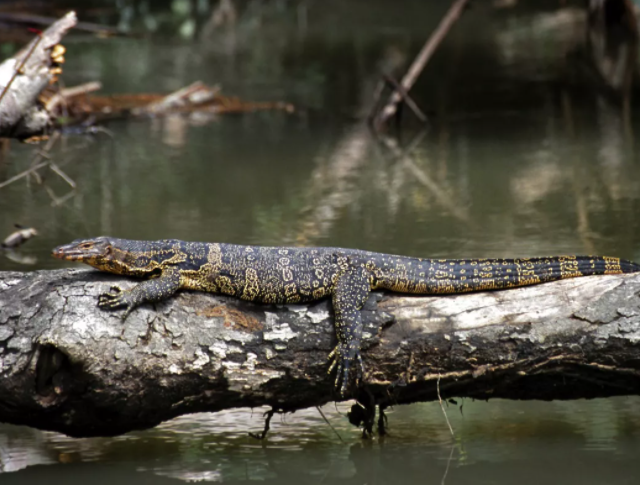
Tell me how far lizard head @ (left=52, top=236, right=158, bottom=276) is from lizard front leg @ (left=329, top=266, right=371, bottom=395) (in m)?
1.14

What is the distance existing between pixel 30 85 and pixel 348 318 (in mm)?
3738

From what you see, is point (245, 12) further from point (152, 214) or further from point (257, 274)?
point (257, 274)

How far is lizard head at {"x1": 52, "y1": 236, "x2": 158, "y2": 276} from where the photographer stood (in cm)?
546

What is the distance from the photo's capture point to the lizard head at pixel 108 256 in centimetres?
546

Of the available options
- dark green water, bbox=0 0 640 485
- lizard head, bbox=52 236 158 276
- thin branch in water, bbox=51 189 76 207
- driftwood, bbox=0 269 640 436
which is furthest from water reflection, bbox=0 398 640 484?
thin branch in water, bbox=51 189 76 207

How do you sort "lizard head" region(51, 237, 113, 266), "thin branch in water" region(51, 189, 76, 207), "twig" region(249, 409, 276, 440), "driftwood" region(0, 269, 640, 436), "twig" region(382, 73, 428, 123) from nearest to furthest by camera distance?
"driftwood" region(0, 269, 640, 436), "lizard head" region(51, 237, 113, 266), "twig" region(249, 409, 276, 440), "thin branch in water" region(51, 189, 76, 207), "twig" region(382, 73, 428, 123)

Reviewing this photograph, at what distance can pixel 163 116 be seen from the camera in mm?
15531

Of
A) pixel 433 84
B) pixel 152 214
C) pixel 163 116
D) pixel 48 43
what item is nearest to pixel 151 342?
pixel 48 43

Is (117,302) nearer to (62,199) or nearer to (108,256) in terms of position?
(108,256)

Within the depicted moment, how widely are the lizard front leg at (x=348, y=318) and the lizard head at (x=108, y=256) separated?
114 cm

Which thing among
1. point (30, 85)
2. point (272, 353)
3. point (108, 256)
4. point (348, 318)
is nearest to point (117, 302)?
point (108, 256)

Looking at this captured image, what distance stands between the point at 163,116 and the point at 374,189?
5.55 m

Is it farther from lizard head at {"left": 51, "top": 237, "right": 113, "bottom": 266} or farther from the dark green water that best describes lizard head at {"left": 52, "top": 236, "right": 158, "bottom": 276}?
the dark green water

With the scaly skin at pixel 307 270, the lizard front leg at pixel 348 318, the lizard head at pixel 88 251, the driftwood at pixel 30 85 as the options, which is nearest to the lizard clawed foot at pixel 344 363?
the lizard front leg at pixel 348 318
